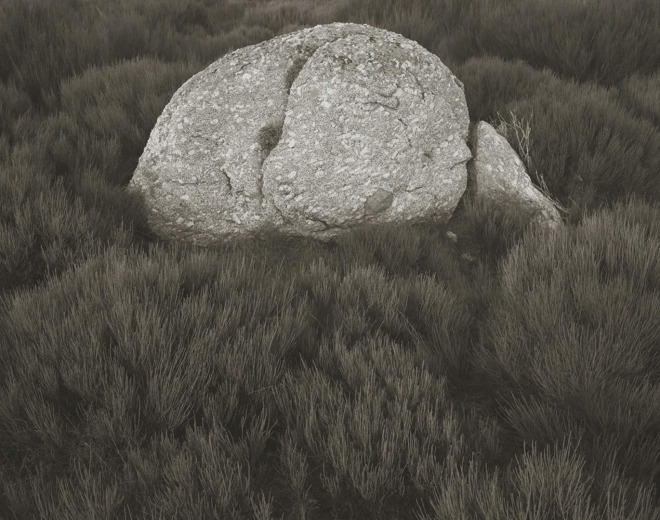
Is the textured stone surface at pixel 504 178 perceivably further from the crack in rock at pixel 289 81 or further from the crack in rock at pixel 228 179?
the crack in rock at pixel 228 179

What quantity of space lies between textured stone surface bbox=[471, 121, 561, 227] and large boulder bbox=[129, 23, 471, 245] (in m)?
0.28

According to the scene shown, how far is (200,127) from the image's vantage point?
11.0 ft

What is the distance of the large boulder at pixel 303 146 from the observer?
325 cm

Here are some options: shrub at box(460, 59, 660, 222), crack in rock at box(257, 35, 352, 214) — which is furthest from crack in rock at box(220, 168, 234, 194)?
shrub at box(460, 59, 660, 222)

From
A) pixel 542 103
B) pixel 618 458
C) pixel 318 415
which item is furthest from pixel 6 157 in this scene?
pixel 542 103

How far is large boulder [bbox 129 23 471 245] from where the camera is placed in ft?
10.6

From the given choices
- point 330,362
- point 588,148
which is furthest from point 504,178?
point 330,362

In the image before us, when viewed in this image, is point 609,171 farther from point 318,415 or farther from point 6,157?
point 6,157

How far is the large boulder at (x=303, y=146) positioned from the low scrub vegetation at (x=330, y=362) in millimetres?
178

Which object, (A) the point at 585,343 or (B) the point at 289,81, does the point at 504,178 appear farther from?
(A) the point at 585,343

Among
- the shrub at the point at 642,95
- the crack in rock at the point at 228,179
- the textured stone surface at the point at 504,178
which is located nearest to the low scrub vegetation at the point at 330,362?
the textured stone surface at the point at 504,178

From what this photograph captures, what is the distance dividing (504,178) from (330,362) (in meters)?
2.27

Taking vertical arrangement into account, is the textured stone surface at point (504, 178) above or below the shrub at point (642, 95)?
below

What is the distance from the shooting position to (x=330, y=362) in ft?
6.28
